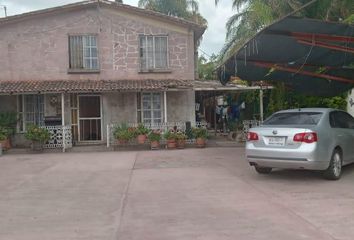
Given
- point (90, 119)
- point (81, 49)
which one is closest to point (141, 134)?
point (90, 119)

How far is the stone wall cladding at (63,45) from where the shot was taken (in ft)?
66.0

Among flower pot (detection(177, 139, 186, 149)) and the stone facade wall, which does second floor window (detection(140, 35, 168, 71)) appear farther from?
the stone facade wall

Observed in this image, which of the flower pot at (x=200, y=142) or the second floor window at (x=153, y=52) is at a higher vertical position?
the second floor window at (x=153, y=52)

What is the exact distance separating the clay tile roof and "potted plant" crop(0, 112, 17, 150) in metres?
1.34

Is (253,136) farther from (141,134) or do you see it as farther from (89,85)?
(89,85)

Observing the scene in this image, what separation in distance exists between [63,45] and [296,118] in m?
12.8

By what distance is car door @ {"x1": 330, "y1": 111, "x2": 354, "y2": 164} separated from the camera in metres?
10.3

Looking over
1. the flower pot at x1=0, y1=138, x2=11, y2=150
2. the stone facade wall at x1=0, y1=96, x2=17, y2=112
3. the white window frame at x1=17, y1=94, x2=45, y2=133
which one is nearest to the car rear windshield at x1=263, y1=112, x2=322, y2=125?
the flower pot at x1=0, y1=138, x2=11, y2=150

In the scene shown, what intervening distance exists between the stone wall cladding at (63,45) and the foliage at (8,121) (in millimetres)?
1608

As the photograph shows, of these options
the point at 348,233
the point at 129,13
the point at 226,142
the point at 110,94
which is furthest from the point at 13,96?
the point at 348,233

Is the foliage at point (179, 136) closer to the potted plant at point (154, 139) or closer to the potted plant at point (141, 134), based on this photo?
the potted plant at point (154, 139)

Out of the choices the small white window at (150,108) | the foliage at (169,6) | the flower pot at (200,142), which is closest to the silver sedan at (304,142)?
the flower pot at (200,142)

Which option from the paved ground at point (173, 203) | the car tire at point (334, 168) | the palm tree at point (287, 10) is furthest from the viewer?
the palm tree at point (287, 10)

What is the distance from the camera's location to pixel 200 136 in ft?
62.4
